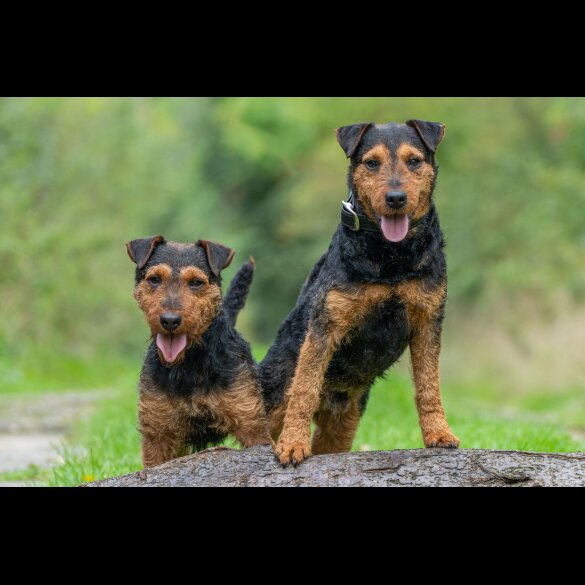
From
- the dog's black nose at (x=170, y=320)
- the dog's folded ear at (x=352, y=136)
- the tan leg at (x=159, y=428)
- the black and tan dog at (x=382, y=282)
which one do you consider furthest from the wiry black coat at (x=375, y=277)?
the tan leg at (x=159, y=428)

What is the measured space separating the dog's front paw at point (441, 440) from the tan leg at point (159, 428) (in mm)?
1399

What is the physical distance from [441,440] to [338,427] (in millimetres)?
1048

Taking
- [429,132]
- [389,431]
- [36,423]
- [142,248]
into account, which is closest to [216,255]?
[142,248]

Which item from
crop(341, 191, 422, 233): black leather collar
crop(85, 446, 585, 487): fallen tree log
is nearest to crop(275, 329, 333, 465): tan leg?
crop(85, 446, 585, 487): fallen tree log

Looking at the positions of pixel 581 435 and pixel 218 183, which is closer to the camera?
pixel 581 435

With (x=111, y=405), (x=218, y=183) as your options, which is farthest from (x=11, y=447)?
(x=218, y=183)

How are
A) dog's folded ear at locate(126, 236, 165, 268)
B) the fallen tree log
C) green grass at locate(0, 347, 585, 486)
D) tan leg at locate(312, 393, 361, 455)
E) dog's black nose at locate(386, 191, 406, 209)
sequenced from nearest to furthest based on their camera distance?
the fallen tree log
dog's black nose at locate(386, 191, 406, 209)
dog's folded ear at locate(126, 236, 165, 268)
tan leg at locate(312, 393, 361, 455)
green grass at locate(0, 347, 585, 486)

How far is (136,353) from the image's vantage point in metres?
19.5

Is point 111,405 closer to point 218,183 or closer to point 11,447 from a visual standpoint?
point 11,447

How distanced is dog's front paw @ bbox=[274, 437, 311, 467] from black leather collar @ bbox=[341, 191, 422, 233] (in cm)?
118

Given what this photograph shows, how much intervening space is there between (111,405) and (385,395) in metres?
3.30

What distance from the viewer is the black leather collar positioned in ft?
15.6

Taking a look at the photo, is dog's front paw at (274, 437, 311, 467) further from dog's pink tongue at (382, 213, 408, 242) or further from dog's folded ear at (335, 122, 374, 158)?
dog's folded ear at (335, 122, 374, 158)

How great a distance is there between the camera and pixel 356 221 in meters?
4.84
